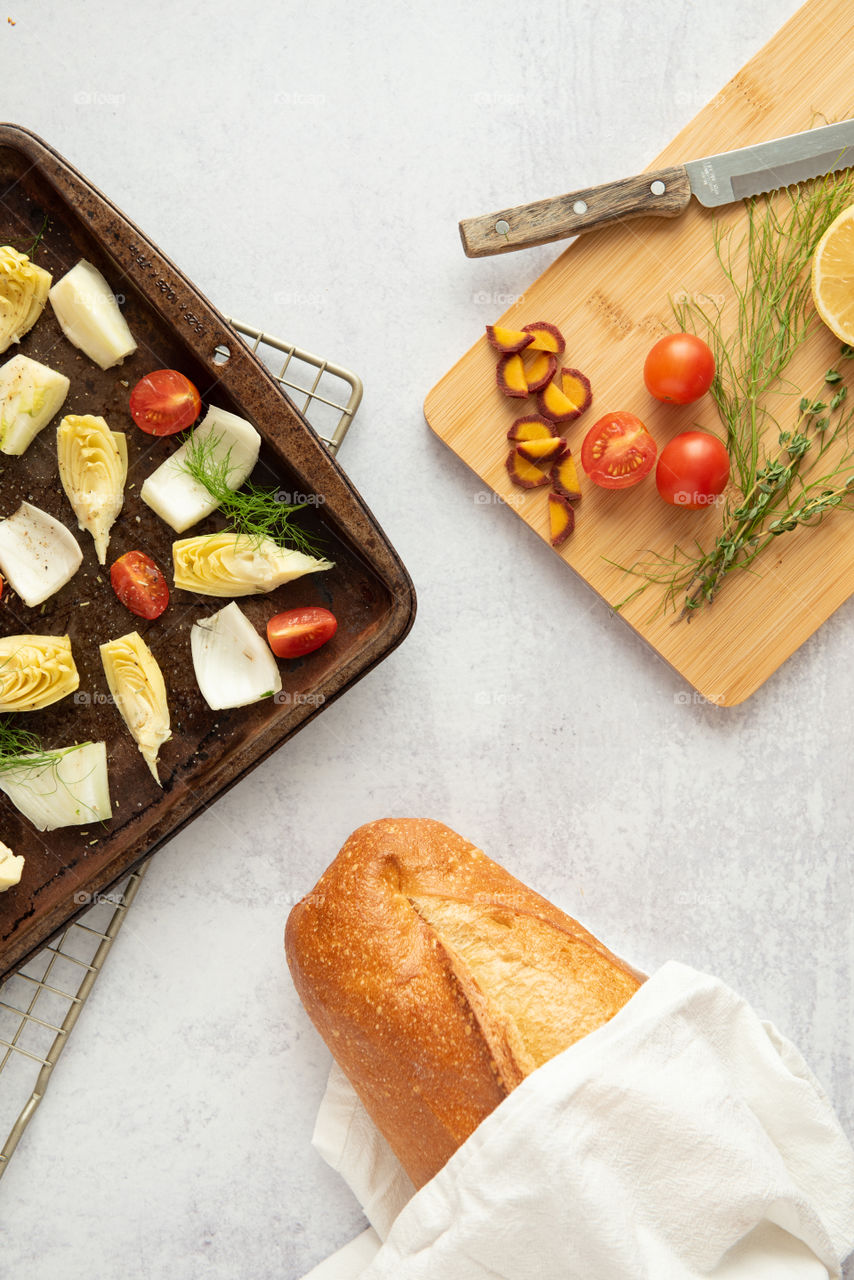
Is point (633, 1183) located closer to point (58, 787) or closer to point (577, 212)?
point (58, 787)

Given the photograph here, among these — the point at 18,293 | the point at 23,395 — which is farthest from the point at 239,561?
the point at 18,293

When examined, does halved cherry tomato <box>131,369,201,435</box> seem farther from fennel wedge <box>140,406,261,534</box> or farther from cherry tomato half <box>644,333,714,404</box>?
cherry tomato half <box>644,333,714,404</box>

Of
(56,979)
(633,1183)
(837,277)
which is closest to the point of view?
(633,1183)

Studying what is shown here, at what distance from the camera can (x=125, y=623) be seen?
7.24 ft

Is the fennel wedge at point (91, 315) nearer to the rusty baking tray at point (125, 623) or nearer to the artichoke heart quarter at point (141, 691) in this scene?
the rusty baking tray at point (125, 623)

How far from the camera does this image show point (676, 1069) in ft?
6.05

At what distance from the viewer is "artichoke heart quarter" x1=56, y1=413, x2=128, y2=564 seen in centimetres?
214

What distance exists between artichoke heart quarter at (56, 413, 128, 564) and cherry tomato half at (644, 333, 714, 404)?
1.34m

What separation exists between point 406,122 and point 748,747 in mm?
1904

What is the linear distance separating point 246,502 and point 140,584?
337 mm

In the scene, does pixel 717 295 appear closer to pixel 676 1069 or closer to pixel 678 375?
pixel 678 375

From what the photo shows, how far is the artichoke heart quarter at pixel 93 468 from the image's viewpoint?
2137mm

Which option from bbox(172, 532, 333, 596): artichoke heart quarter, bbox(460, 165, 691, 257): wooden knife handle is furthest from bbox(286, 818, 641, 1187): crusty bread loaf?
bbox(460, 165, 691, 257): wooden knife handle

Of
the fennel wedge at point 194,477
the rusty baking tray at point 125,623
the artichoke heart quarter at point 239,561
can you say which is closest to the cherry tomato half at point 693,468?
the rusty baking tray at point 125,623
